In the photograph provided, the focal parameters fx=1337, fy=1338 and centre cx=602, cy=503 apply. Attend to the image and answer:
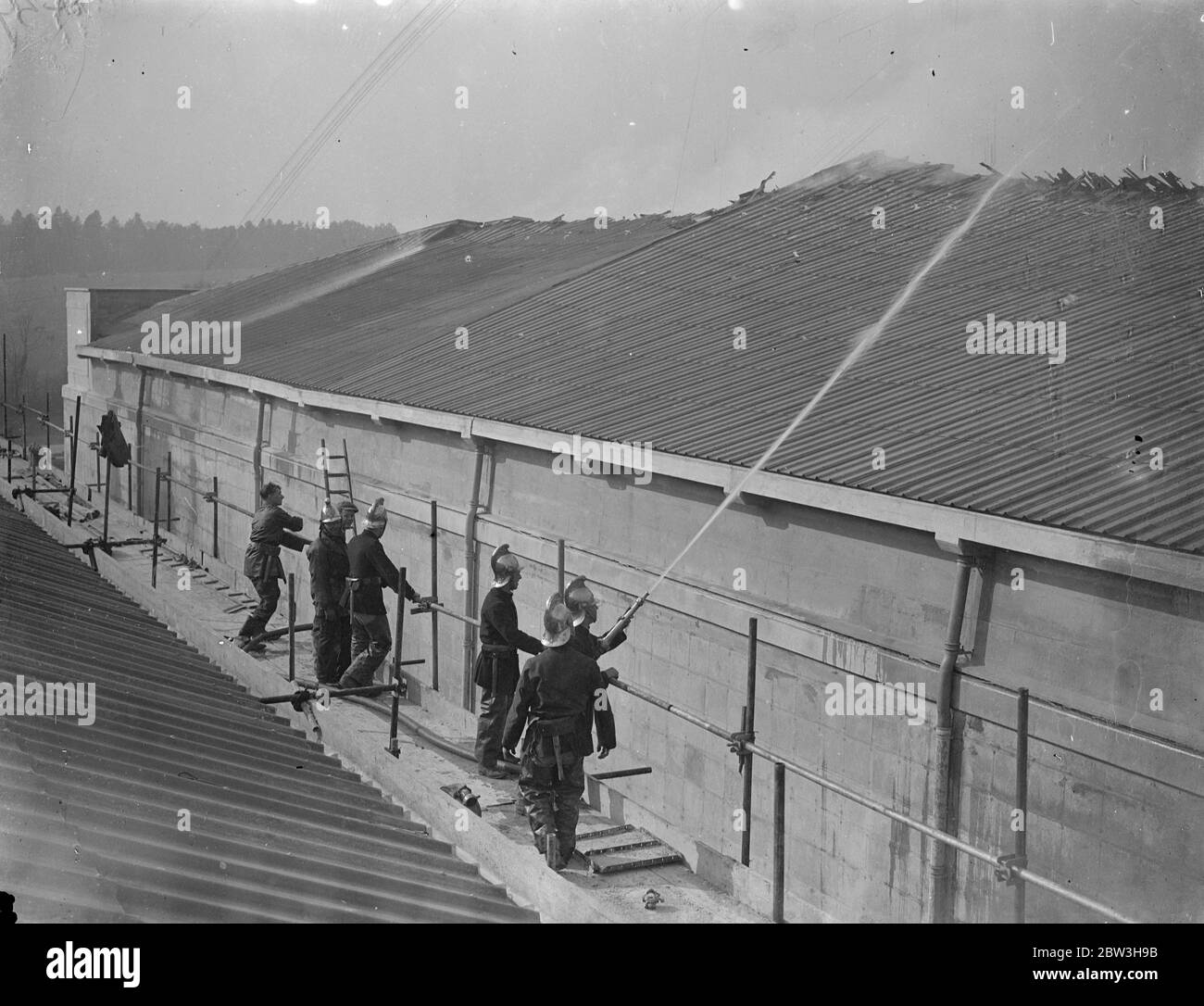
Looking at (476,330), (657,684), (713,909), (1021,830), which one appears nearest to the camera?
(1021,830)

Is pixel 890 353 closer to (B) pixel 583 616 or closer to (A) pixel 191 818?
(B) pixel 583 616

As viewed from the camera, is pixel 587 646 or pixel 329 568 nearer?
pixel 587 646

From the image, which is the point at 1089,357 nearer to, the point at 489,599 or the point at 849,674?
the point at 849,674

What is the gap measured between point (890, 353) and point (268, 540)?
6.92 metres

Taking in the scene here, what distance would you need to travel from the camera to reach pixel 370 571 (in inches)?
499

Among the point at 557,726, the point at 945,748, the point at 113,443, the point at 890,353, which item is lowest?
the point at 945,748

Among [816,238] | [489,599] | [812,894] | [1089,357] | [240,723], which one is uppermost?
[816,238]

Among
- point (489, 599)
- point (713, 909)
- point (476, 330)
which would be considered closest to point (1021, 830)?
point (713, 909)

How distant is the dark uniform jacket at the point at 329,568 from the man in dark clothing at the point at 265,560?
4.84ft

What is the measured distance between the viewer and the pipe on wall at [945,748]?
865 cm

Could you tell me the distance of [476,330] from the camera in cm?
1844

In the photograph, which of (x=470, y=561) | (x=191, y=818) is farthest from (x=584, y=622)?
(x=470, y=561)

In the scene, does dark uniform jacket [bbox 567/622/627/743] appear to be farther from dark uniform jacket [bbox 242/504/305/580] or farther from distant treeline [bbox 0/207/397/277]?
distant treeline [bbox 0/207/397/277]

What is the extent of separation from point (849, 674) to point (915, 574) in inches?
38.5
